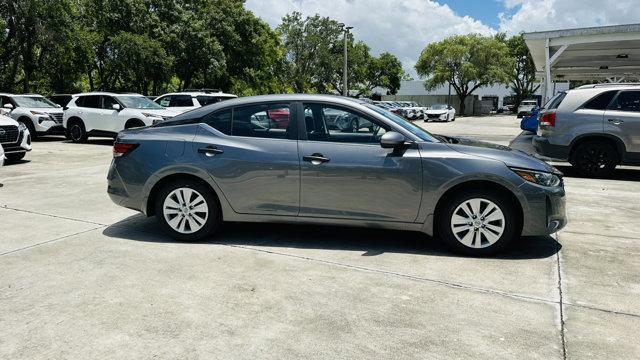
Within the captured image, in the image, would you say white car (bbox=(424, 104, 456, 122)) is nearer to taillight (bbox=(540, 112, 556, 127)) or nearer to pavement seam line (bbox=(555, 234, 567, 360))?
taillight (bbox=(540, 112, 556, 127))

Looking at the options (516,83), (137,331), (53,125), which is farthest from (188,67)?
(516,83)

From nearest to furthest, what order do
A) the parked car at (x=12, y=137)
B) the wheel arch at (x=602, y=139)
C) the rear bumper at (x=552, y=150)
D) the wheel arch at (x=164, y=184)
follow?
the wheel arch at (x=164, y=184)
the wheel arch at (x=602, y=139)
the rear bumper at (x=552, y=150)
the parked car at (x=12, y=137)

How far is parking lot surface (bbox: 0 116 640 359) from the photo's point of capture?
3.15 m

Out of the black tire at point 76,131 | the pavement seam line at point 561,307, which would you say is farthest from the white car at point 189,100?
the pavement seam line at point 561,307

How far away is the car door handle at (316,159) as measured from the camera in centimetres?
486

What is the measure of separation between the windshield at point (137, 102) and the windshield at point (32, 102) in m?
3.33

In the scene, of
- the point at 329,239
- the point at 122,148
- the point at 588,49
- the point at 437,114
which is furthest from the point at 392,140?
the point at 437,114

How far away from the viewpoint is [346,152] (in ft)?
16.0

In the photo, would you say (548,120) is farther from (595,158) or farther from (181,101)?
(181,101)

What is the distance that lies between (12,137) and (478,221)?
10231 mm

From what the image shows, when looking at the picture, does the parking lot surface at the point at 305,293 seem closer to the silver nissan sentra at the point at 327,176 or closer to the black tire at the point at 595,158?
the silver nissan sentra at the point at 327,176

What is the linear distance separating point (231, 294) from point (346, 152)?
5.75 ft

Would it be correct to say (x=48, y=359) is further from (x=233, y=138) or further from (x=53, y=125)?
(x=53, y=125)

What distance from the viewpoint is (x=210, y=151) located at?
5094mm
